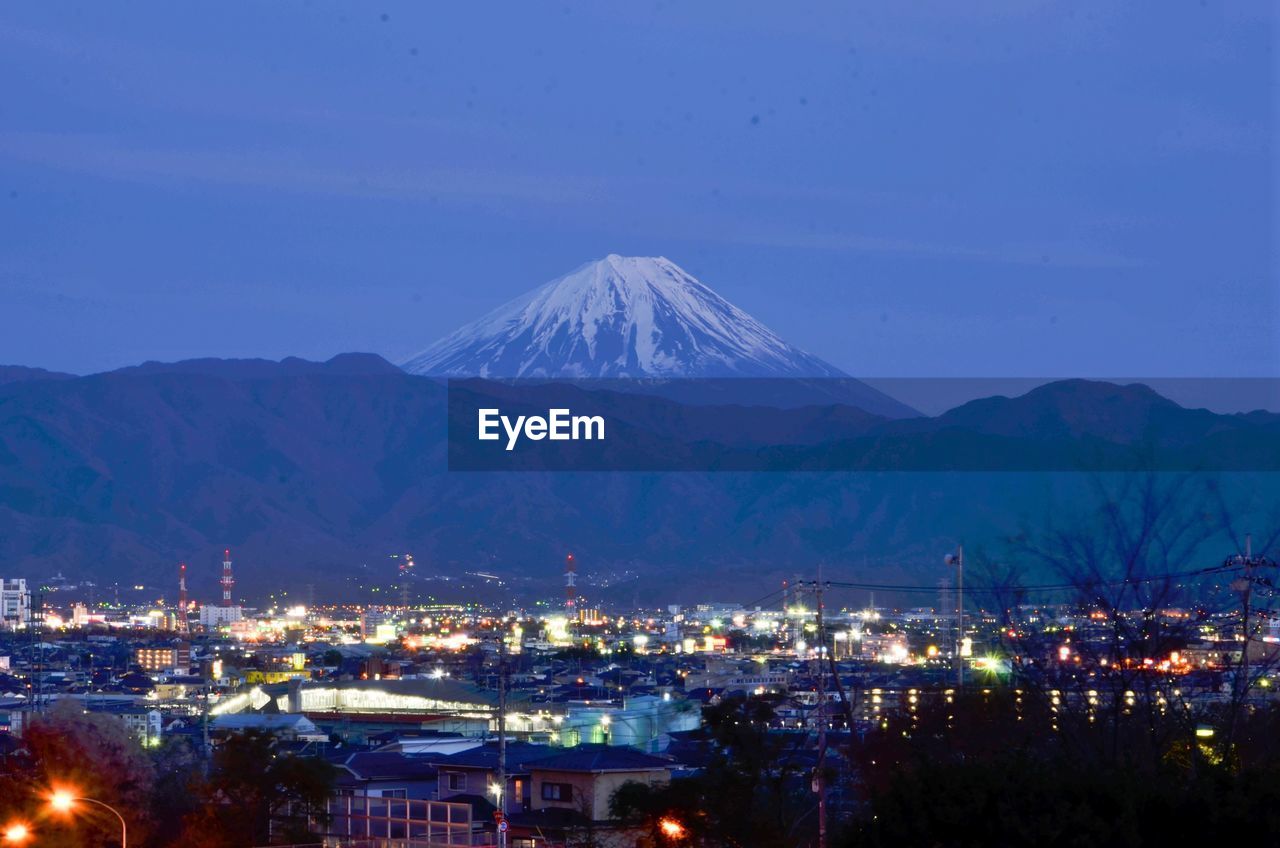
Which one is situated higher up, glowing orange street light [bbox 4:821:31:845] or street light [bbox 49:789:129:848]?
street light [bbox 49:789:129:848]

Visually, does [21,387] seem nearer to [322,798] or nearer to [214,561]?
[214,561]

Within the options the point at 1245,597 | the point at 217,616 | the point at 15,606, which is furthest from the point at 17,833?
the point at 15,606

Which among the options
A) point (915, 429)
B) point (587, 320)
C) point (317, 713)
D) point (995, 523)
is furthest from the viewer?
point (587, 320)

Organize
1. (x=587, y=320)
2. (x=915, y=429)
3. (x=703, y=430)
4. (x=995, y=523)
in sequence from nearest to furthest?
1. (x=995, y=523)
2. (x=915, y=429)
3. (x=703, y=430)
4. (x=587, y=320)

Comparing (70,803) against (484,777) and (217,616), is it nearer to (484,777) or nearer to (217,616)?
(484,777)

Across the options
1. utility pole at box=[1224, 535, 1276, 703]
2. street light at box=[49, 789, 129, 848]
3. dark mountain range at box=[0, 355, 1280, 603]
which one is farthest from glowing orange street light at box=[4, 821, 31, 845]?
dark mountain range at box=[0, 355, 1280, 603]

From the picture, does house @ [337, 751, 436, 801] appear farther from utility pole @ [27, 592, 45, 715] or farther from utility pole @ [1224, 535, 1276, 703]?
utility pole @ [27, 592, 45, 715]

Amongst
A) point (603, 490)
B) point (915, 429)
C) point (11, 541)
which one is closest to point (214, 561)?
point (11, 541)

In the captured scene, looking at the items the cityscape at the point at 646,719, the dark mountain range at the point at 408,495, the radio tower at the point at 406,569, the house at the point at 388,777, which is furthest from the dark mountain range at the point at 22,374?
the house at the point at 388,777
